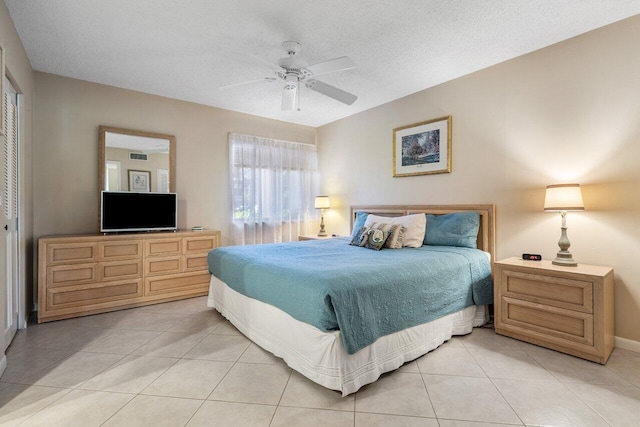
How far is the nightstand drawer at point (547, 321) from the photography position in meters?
2.31

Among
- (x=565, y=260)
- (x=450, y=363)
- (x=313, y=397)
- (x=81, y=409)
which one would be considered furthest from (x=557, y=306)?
(x=81, y=409)

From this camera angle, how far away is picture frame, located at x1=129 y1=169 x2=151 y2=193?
3900 mm

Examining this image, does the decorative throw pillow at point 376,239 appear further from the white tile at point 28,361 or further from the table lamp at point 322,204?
the white tile at point 28,361

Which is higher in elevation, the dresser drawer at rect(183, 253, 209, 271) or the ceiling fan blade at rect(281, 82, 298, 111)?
the ceiling fan blade at rect(281, 82, 298, 111)

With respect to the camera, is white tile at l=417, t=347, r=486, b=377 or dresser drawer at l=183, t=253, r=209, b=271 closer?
white tile at l=417, t=347, r=486, b=377

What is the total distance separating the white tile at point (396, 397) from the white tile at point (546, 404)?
19.7 inches

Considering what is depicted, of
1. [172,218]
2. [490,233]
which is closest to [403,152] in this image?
[490,233]

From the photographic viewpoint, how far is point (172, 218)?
4070 millimetres

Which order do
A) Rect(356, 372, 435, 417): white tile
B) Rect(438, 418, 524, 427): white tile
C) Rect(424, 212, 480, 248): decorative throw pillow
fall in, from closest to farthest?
Rect(438, 418, 524, 427): white tile
Rect(356, 372, 435, 417): white tile
Rect(424, 212, 480, 248): decorative throw pillow

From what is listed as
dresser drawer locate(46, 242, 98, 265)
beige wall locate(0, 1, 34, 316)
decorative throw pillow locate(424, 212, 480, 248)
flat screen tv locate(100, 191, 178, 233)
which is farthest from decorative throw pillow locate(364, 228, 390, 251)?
beige wall locate(0, 1, 34, 316)

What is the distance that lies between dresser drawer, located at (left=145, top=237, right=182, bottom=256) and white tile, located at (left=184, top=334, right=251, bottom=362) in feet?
4.90

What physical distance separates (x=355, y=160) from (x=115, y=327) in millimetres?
3775

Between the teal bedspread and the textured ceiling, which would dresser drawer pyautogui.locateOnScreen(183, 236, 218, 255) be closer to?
the teal bedspread

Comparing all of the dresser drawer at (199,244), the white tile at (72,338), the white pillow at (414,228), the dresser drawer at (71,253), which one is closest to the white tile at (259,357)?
the white tile at (72,338)
